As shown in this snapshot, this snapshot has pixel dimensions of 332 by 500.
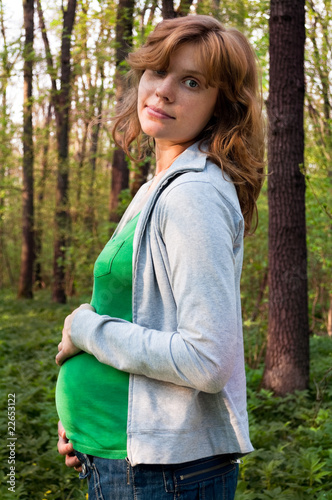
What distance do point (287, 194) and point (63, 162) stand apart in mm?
11083

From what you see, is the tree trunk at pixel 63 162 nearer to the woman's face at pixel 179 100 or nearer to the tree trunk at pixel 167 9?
the tree trunk at pixel 167 9

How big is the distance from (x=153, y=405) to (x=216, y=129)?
0.82 meters

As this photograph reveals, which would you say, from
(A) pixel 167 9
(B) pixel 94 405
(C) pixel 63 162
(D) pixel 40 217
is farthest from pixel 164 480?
(D) pixel 40 217

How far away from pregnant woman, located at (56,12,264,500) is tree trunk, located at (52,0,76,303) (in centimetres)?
1372

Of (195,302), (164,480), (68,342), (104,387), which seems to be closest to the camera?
(195,302)

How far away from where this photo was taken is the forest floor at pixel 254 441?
383cm

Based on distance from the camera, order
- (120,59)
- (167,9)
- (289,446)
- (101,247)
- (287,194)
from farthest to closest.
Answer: (101,247) < (120,59) < (167,9) < (287,194) < (289,446)

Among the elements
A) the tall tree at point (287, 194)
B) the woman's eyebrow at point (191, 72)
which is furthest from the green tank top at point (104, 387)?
the tall tree at point (287, 194)

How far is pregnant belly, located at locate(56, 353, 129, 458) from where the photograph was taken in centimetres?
147

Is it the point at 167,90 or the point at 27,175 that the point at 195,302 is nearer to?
the point at 167,90

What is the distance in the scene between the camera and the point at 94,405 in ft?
5.04

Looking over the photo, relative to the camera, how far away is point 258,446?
4684 mm

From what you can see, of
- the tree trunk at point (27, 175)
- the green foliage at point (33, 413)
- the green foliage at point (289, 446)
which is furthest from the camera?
the tree trunk at point (27, 175)

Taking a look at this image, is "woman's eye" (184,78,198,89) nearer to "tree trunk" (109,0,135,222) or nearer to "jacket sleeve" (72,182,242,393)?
"jacket sleeve" (72,182,242,393)
